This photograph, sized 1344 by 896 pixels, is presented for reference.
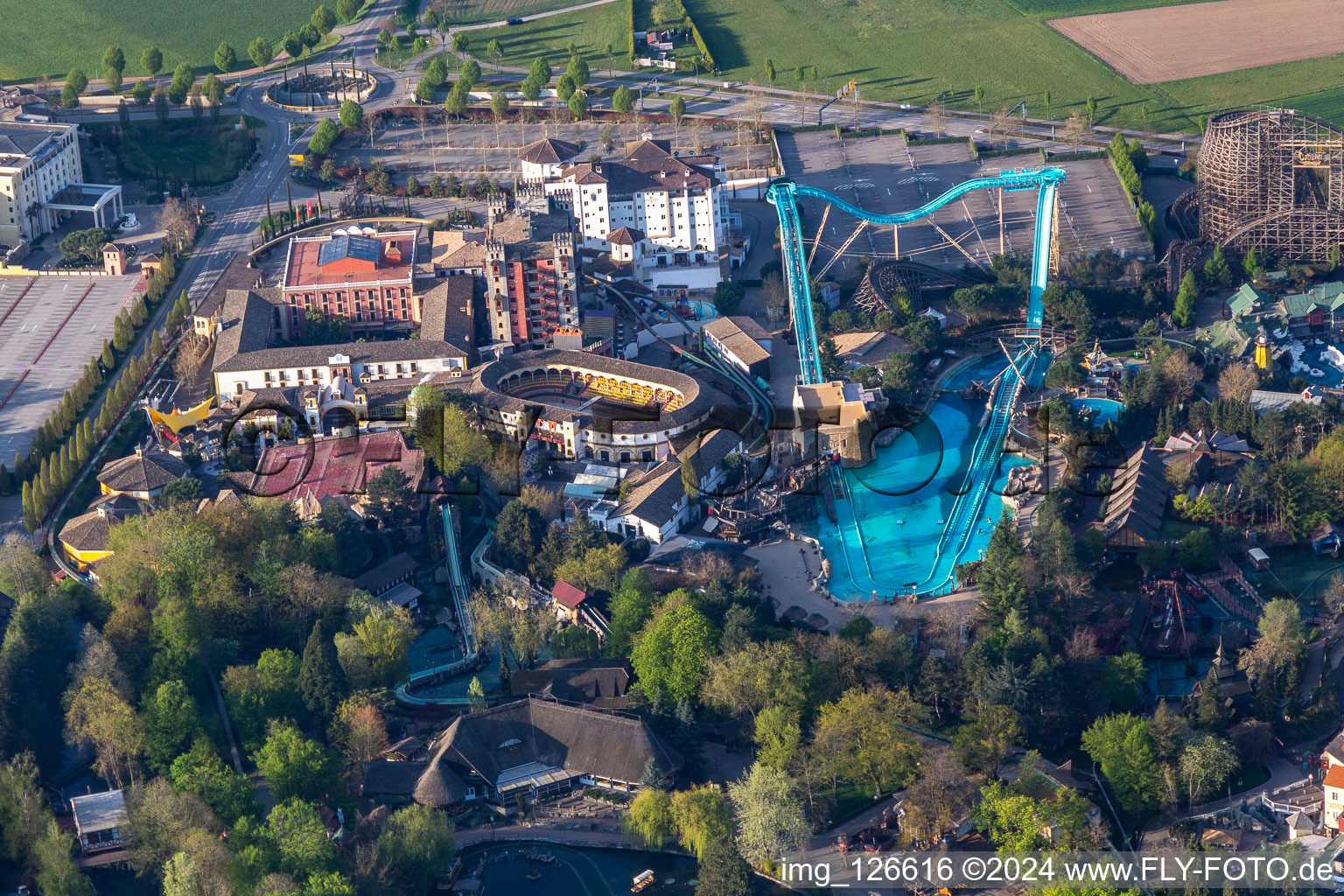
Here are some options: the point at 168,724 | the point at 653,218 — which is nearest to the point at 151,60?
the point at 653,218

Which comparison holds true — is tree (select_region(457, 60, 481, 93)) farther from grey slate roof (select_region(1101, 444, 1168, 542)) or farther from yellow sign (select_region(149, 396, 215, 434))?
grey slate roof (select_region(1101, 444, 1168, 542))

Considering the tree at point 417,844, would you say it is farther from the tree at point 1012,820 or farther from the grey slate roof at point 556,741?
the tree at point 1012,820

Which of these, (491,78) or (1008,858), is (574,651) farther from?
(491,78)

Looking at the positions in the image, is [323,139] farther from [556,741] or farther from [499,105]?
[556,741]

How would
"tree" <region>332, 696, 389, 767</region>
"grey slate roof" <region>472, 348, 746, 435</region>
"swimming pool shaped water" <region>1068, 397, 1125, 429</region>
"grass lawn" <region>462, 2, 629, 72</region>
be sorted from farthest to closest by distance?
"grass lawn" <region>462, 2, 629, 72</region> → "swimming pool shaped water" <region>1068, 397, 1125, 429</region> → "grey slate roof" <region>472, 348, 746, 435</region> → "tree" <region>332, 696, 389, 767</region>

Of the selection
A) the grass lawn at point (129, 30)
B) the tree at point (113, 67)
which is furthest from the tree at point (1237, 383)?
the grass lawn at point (129, 30)

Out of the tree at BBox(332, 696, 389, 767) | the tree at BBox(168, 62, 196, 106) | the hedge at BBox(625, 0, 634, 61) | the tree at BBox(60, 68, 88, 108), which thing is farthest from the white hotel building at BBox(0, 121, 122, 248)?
the tree at BBox(332, 696, 389, 767)
